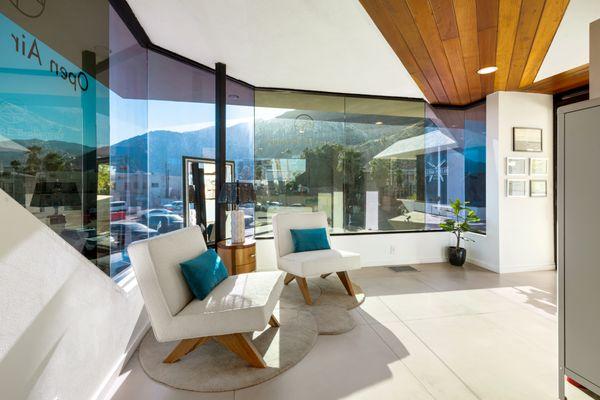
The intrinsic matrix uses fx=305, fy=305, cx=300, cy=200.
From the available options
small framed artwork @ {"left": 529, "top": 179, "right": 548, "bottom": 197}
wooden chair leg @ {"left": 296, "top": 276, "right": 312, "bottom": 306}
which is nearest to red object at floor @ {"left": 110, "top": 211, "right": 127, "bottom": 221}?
wooden chair leg @ {"left": 296, "top": 276, "right": 312, "bottom": 306}

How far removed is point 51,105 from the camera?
171cm

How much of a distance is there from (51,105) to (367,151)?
13.8 feet

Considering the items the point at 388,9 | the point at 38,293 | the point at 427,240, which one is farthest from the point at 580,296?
the point at 427,240

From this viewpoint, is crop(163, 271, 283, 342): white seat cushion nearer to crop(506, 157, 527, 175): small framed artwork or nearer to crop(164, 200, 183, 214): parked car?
crop(164, 200, 183, 214): parked car

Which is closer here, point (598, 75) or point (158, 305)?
point (158, 305)

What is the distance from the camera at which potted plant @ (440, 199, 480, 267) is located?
4.86 metres

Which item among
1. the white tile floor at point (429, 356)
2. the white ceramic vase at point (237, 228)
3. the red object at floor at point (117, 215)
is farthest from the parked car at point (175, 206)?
the white tile floor at point (429, 356)

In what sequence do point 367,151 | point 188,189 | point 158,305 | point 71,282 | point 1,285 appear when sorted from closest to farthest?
point 1,285 → point 71,282 → point 158,305 → point 188,189 → point 367,151

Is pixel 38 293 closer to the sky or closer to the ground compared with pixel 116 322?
closer to the sky

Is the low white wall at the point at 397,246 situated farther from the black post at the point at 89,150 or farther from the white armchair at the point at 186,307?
the black post at the point at 89,150

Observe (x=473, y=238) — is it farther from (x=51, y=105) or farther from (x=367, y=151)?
(x=51, y=105)

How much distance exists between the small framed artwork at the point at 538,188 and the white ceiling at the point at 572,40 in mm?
1541

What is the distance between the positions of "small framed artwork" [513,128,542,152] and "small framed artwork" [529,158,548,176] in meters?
0.15

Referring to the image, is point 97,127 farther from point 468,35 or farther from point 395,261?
point 395,261
